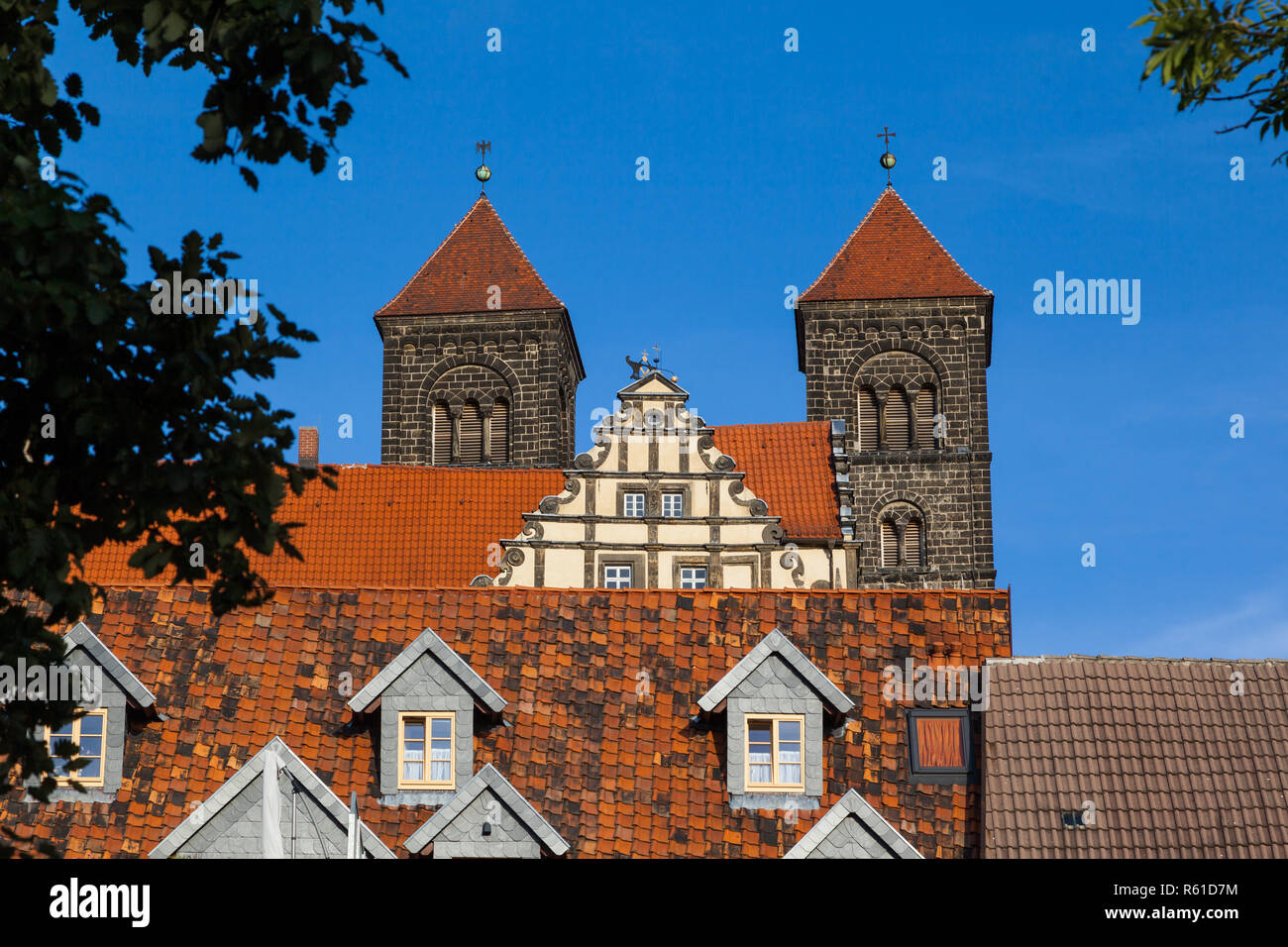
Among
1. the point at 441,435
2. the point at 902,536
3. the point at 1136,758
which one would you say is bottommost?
the point at 1136,758

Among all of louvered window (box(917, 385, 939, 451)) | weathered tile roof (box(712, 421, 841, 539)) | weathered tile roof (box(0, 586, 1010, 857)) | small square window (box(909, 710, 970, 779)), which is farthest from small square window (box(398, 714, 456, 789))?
louvered window (box(917, 385, 939, 451))

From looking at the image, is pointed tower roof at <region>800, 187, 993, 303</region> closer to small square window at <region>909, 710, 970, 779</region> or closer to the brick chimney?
the brick chimney

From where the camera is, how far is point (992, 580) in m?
46.9

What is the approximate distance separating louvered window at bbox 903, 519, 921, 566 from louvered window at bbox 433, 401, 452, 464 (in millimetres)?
11589

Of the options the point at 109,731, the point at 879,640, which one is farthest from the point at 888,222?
the point at 109,731

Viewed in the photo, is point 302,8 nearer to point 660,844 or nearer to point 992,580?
point 660,844

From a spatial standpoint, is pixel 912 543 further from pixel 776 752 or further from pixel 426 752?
pixel 426 752

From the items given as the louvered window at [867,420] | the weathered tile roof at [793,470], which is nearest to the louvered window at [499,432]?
the weathered tile roof at [793,470]

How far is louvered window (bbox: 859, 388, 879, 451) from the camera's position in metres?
49.0

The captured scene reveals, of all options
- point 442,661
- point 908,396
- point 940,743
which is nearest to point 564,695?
point 442,661

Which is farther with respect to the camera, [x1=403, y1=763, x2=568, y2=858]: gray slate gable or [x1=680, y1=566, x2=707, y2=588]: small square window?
[x1=680, y1=566, x2=707, y2=588]: small square window

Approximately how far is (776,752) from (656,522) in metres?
19.1

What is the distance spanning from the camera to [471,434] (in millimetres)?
49656
